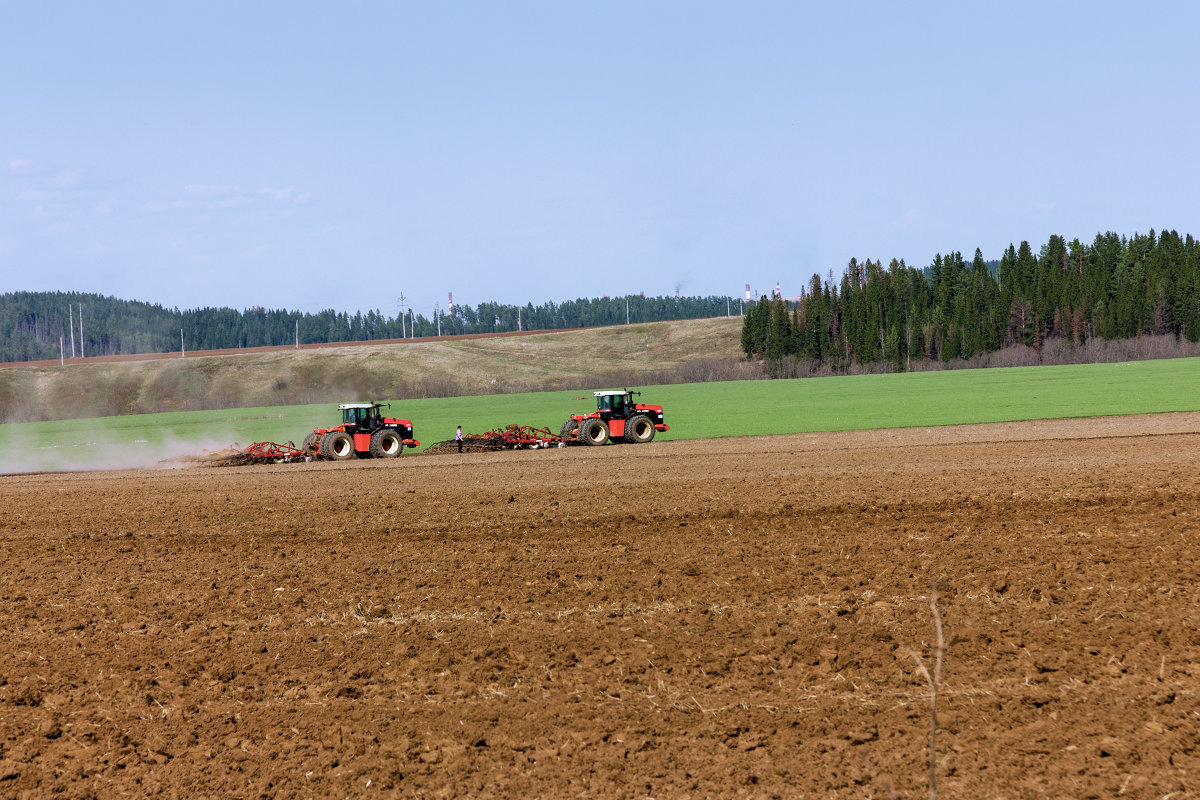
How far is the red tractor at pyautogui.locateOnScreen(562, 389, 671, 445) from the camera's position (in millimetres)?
35188

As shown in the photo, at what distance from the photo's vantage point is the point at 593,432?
1387 inches

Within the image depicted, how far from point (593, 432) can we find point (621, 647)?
82.7ft

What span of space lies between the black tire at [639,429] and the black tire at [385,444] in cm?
806

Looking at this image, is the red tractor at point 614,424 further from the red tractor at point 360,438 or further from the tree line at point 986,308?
the tree line at point 986,308

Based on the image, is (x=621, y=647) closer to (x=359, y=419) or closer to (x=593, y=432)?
(x=593, y=432)

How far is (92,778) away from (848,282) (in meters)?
144

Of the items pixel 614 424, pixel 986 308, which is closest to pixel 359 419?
pixel 614 424

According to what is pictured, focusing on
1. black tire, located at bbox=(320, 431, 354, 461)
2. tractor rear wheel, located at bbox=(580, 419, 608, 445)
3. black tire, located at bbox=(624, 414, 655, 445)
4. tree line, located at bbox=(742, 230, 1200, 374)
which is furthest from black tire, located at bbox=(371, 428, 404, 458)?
tree line, located at bbox=(742, 230, 1200, 374)

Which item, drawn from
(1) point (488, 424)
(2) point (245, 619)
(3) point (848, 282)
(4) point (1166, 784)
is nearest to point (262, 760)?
(2) point (245, 619)

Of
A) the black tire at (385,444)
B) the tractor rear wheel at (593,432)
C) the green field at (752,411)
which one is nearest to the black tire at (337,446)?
the black tire at (385,444)

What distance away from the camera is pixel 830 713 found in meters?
8.05

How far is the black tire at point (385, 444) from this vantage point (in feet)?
111

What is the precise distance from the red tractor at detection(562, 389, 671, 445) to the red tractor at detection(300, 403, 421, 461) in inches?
232

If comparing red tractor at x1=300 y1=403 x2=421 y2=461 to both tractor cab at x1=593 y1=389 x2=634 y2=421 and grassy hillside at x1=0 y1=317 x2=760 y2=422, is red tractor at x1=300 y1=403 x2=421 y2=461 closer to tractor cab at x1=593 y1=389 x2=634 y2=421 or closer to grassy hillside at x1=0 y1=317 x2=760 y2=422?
tractor cab at x1=593 y1=389 x2=634 y2=421
